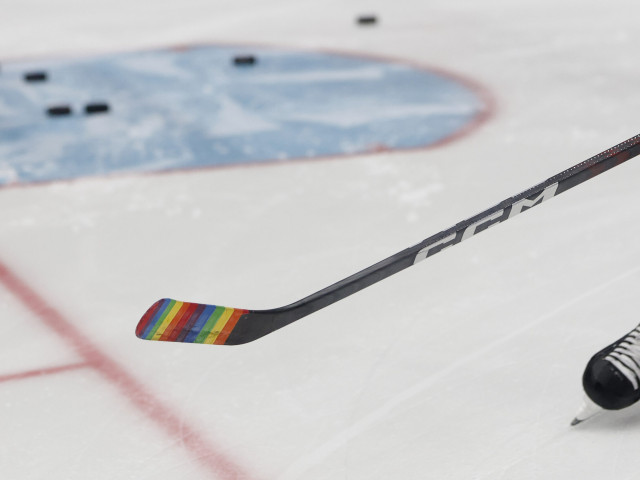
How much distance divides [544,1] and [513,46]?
40.5 inches

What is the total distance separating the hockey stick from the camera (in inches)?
59.5

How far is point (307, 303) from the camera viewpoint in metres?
1.64

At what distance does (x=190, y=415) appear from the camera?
1.82 meters

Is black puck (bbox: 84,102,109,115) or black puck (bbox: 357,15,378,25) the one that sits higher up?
black puck (bbox: 84,102,109,115)

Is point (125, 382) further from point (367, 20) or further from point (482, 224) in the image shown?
point (367, 20)

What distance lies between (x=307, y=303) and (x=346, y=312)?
1.94ft

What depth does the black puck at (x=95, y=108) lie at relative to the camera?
3.92 m

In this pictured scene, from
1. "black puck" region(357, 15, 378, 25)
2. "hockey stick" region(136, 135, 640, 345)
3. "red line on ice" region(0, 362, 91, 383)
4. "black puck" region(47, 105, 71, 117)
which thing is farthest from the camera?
"black puck" region(357, 15, 378, 25)

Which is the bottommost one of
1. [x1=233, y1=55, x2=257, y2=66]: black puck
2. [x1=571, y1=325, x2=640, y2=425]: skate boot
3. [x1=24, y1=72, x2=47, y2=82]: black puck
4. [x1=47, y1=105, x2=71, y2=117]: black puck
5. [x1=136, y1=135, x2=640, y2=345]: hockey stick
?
[x1=24, y1=72, x2=47, y2=82]: black puck

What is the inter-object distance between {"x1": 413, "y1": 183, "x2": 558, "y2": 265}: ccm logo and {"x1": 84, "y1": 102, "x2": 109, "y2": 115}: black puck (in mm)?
2471

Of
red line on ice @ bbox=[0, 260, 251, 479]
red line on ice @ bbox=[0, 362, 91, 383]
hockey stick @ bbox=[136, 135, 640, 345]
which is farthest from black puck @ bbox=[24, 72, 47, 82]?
hockey stick @ bbox=[136, 135, 640, 345]

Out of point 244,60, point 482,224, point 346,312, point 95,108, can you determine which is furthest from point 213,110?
point 482,224

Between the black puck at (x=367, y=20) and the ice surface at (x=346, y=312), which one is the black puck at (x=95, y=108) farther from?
the black puck at (x=367, y=20)

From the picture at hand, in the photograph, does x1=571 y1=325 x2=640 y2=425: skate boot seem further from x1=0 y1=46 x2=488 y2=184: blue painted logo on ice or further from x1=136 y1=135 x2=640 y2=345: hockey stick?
x1=0 y1=46 x2=488 y2=184: blue painted logo on ice
